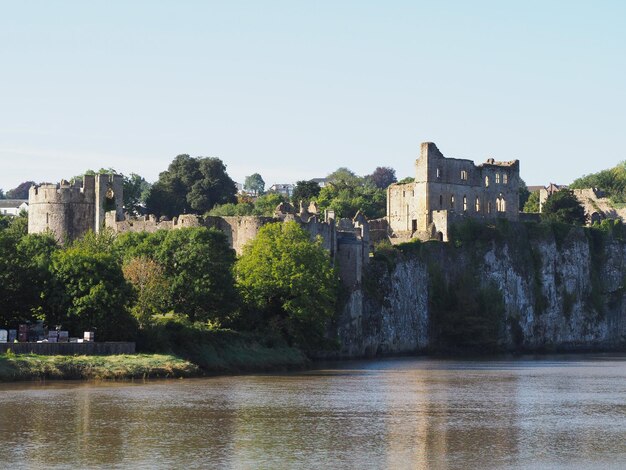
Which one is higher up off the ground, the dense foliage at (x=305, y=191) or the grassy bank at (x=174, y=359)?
the dense foliage at (x=305, y=191)

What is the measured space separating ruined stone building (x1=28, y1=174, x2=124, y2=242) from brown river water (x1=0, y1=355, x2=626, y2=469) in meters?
30.8

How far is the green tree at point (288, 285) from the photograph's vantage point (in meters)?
82.8

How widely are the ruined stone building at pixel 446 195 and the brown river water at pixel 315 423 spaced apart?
46111 mm

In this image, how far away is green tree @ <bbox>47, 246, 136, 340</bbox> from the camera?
69.0 meters

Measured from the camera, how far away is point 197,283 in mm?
77625

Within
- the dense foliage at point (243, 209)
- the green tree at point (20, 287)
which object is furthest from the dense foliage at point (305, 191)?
the green tree at point (20, 287)

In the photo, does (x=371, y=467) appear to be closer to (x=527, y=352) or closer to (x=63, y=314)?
(x=63, y=314)

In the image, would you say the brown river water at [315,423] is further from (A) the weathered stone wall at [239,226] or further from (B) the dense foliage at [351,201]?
(B) the dense foliage at [351,201]

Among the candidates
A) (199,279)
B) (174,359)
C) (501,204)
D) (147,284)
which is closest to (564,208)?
(501,204)

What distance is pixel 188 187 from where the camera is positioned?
431 feet

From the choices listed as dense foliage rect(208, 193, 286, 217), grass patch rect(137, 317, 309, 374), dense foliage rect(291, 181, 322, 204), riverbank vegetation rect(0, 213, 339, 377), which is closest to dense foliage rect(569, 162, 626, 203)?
dense foliage rect(291, 181, 322, 204)

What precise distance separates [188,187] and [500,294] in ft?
105

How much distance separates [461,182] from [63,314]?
189 ft

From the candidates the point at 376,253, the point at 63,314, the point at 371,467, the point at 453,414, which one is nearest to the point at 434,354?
the point at 376,253
